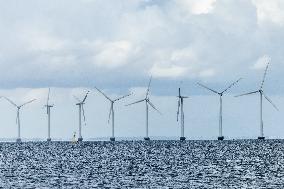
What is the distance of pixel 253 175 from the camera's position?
428 feet

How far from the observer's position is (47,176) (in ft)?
436

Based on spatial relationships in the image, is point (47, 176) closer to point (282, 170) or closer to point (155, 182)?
point (155, 182)

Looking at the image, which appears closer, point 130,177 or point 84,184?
point 84,184

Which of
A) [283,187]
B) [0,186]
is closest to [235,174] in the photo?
[283,187]

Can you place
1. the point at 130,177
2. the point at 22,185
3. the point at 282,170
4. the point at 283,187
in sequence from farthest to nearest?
the point at 282,170
the point at 130,177
the point at 22,185
the point at 283,187

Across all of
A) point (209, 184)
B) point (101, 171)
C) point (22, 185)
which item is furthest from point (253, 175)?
point (22, 185)

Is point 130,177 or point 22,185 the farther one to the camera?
point 130,177

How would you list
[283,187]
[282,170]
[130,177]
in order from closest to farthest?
1. [283,187]
2. [130,177]
3. [282,170]

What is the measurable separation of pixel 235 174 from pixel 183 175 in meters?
9.48

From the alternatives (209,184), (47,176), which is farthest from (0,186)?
(209,184)

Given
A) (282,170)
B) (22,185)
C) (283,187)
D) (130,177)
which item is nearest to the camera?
(283,187)

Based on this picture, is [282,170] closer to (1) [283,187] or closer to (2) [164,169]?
(2) [164,169]

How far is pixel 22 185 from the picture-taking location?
113312mm

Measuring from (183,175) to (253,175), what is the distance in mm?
12380
